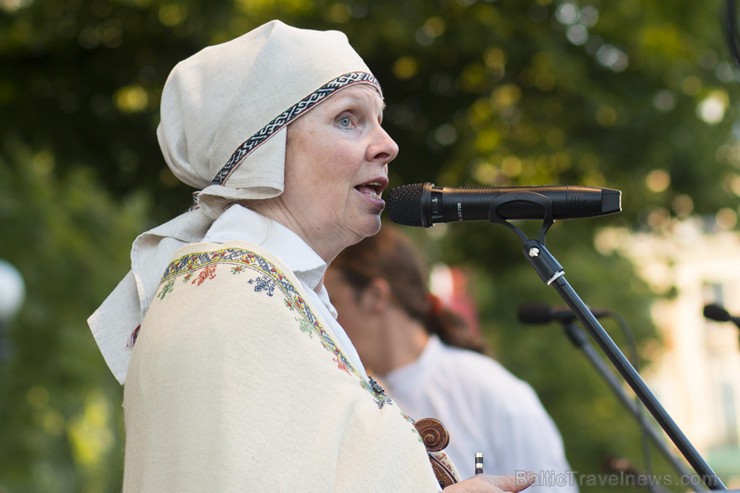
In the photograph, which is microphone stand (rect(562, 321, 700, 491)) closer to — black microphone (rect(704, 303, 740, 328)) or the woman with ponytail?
black microphone (rect(704, 303, 740, 328))

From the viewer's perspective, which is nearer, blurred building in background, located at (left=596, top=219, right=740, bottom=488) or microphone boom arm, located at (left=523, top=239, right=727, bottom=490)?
microphone boom arm, located at (left=523, top=239, right=727, bottom=490)

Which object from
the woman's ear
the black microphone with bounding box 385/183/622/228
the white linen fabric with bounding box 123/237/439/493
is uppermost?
the woman's ear

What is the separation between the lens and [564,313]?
354 cm

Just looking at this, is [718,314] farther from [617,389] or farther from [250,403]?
[250,403]

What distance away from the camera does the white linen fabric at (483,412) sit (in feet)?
13.7

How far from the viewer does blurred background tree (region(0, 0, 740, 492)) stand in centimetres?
650

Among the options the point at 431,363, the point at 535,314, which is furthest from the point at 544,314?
the point at 431,363

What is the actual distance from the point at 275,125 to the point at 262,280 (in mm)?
356

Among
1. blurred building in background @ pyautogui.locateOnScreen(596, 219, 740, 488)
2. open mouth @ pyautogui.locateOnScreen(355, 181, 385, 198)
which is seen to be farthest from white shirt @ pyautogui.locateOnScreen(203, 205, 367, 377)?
blurred building in background @ pyautogui.locateOnScreen(596, 219, 740, 488)

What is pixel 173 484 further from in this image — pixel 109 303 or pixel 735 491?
pixel 735 491

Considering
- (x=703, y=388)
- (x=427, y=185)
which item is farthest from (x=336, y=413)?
(x=703, y=388)

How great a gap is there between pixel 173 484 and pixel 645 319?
7.84 m

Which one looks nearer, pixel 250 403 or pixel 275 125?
pixel 250 403

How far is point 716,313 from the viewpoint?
123 inches
